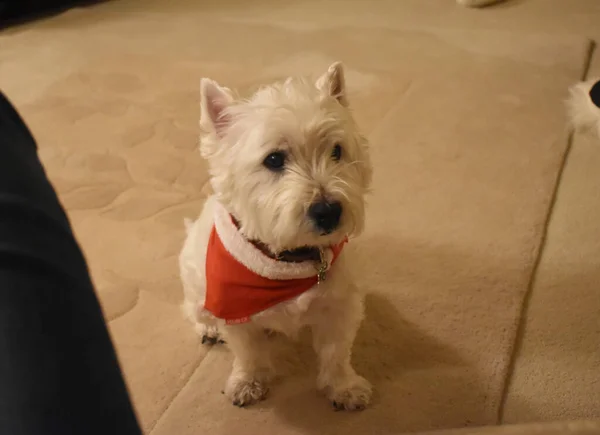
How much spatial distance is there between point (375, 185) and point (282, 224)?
96 centimetres

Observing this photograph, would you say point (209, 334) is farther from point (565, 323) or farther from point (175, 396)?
point (565, 323)

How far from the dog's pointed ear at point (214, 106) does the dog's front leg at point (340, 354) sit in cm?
47

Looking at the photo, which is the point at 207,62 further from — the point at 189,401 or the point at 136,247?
the point at 189,401

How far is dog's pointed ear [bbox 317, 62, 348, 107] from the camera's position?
4.10ft

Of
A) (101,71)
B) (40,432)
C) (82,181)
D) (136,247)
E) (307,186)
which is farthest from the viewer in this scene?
(101,71)

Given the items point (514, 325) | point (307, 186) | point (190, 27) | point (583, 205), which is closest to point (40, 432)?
point (307, 186)

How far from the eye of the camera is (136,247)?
6.06ft

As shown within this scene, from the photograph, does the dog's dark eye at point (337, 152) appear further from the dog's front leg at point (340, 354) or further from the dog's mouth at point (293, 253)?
the dog's front leg at point (340, 354)

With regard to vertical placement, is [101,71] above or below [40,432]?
below

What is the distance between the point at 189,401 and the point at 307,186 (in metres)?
0.65

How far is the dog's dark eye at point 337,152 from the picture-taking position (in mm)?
1193

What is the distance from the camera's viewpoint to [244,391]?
140cm

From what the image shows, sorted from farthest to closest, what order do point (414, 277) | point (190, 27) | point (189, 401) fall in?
1. point (190, 27)
2. point (414, 277)
3. point (189, 401)

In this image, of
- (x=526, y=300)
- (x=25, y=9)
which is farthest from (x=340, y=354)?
(x=25, y=9)
